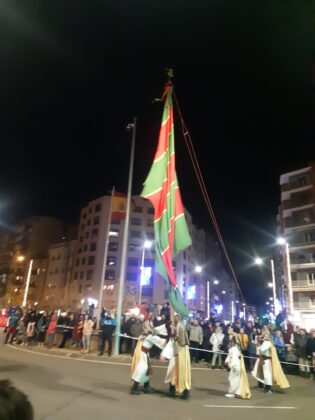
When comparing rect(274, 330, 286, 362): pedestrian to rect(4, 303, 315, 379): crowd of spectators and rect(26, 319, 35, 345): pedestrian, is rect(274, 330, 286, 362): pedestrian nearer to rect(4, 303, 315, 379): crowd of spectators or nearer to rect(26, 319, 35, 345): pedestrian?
rect(4, 303, 315, 379): crowd of spectators

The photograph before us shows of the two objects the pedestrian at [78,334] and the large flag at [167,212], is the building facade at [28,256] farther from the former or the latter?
the large flag at [167,212]

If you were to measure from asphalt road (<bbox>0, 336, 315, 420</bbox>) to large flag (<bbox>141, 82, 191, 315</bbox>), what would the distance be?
2.69 meters

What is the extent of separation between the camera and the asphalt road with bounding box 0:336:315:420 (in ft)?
26.6

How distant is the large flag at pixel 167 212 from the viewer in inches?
440

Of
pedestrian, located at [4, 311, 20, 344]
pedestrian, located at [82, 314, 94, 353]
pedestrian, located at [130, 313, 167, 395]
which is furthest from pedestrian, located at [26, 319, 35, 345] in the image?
pedestrian, located at [130, 313, 167, 395]

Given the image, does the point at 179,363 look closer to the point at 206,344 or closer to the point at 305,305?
the point at 206,344

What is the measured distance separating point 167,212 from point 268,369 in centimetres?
619

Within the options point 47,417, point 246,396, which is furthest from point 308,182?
point 47,417

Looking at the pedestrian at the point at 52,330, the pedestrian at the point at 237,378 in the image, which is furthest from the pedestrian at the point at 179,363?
the pedestrian at the point at 52,330

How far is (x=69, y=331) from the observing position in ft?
67.6

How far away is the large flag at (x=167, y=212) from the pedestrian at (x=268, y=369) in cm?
348

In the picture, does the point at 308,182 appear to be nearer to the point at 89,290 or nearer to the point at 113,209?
the point at 113,209

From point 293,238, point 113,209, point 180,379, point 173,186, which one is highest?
point 293,238

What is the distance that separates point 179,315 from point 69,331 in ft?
39.3
